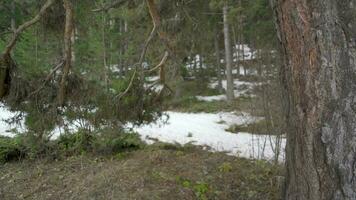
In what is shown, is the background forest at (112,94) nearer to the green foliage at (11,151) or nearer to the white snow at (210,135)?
the green foliage at (11,151)

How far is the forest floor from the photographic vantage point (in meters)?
5.33

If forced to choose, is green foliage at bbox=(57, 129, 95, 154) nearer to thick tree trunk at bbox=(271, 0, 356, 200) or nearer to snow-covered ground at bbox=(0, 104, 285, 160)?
snow-covered ground at bbox=(0, 104, 285, 160)

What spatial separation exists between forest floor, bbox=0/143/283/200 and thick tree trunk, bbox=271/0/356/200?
7.95ft

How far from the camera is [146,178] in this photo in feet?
18.8

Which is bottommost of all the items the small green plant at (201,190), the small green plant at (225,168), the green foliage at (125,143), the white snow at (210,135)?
the white snow at (210,135)

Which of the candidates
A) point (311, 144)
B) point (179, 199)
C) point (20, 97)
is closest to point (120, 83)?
point (20, 97)

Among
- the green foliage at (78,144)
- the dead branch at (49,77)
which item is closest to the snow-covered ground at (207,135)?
the green foliage at (78,144)

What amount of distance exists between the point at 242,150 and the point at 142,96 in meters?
3.98

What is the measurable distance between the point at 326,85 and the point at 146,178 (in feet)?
11.5

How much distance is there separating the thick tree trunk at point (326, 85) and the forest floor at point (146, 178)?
242 cm

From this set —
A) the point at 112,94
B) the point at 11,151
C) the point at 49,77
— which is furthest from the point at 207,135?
the point at 49,77

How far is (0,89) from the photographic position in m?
4.94

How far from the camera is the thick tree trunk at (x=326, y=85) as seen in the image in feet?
9.00

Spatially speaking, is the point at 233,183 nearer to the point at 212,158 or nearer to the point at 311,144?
the point at 212,158
